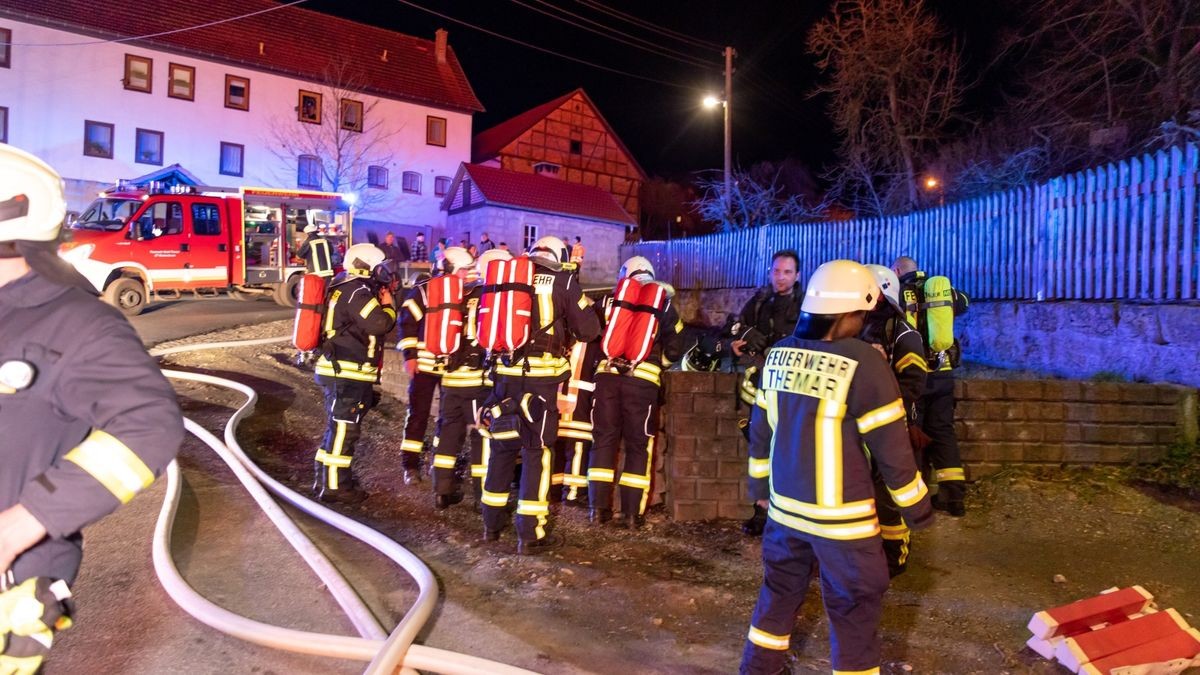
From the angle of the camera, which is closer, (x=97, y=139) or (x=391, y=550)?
(x=391, y=550)

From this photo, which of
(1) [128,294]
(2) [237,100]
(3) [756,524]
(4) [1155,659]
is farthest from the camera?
(2) [237,100]

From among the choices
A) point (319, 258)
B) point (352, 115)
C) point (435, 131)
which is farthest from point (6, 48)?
point (319, 258)

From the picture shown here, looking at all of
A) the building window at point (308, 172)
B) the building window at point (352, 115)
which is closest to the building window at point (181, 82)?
the building window at point (308, 172)

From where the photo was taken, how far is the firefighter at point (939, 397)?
18.5ft

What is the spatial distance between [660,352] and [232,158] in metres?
30.2

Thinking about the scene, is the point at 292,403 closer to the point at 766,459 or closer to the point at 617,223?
the point at 766,459

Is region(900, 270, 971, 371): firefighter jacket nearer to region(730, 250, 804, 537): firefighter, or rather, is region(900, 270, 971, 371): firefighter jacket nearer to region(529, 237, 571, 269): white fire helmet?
region(730, 250, 804, 537): firefighter

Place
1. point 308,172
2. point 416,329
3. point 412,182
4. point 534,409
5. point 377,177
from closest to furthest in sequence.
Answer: point 534,409 → point 416,329 → point 308,172 → point 377,177 → point 412,182

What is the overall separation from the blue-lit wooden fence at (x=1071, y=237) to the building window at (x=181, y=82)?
Result: 2779cm

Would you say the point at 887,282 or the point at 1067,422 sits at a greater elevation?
the point at 887,282

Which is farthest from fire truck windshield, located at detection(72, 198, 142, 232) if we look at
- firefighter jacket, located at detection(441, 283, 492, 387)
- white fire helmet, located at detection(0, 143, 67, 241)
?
white fire helmet, located at detection(0, 143, 67, 241)

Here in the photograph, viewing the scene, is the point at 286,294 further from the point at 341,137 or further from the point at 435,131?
the point at 435,131

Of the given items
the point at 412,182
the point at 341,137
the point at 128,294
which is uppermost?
the point at 341,137

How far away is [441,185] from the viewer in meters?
35.8
